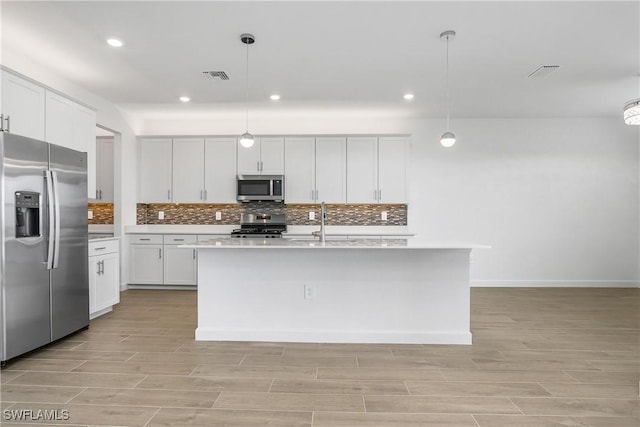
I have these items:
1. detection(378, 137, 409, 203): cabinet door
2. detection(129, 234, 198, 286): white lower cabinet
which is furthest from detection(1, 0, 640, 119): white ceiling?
detection(129, 234, 198, 286): white lower cabinet

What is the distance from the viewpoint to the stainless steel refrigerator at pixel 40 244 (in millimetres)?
2730

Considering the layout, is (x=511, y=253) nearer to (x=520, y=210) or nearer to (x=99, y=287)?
(x=520, y=210)

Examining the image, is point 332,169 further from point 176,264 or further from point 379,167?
point 176,264

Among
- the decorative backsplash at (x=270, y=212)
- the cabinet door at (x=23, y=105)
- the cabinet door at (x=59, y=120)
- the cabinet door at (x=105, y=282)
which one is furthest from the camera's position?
the decorative backsplash at (x=270, y=212)

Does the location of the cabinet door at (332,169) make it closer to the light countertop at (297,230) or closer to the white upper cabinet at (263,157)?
the light countertop at (297,230)

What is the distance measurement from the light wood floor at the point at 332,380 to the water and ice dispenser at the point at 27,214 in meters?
1.00

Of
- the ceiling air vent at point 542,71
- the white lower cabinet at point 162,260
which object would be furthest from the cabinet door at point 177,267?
the ceiling air vent at point 542,71

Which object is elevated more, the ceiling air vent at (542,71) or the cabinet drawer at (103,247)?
the ceiling air vent at (542,71)

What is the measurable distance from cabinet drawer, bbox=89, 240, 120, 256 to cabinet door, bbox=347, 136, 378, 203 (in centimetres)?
326

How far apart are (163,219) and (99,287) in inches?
87.1

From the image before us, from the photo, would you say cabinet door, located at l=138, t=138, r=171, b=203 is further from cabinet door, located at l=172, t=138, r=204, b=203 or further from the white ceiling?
the white ceiling

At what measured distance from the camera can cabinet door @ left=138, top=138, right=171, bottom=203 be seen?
5840mm

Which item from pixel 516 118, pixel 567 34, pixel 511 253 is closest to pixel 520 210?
pixel 511 253

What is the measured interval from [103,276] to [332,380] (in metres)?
3.00
